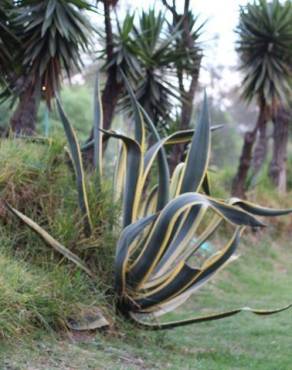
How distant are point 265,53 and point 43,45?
710 centimetres

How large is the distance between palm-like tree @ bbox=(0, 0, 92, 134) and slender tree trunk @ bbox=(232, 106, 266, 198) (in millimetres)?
6460

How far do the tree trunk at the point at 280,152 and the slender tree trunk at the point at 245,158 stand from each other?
3053 mm

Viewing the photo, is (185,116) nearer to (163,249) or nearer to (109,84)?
(109,84)

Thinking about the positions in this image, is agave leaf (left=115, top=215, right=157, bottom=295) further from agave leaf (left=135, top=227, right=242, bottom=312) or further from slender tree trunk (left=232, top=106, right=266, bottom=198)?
slender tree trunk (left=232, top=106, right=266, bottom=198)

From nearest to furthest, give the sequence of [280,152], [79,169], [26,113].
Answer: [79,169] < [26,113] < [280,152]

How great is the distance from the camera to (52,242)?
282 inches

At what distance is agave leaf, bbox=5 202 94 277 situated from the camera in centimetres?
700

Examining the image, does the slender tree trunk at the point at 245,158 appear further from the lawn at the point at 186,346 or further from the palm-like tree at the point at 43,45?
the palm-like tree at the point at 43,45

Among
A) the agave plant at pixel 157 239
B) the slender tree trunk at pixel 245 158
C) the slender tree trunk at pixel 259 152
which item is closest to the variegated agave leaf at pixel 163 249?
the agave plant at pixel 157 239

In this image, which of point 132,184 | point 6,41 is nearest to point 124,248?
point 132,184

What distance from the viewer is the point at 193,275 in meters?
7.25

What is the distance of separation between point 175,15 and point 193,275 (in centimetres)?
847

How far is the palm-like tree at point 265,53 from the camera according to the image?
15617 mm

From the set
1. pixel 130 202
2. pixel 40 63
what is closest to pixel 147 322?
pixel 130 202
